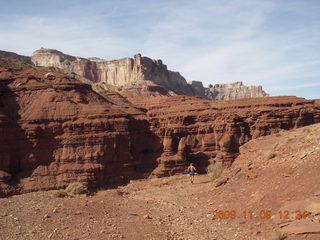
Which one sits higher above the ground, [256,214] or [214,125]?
[214,125]

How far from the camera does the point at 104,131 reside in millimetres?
25578

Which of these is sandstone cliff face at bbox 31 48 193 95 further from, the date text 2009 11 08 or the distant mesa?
the date text 2009 11 08

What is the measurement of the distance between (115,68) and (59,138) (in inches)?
3613

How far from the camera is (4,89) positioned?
2577cm

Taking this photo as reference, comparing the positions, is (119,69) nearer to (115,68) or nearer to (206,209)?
(115,68)

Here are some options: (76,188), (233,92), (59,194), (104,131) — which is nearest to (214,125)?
(104,131)

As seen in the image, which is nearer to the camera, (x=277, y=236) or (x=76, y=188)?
(x=277, y=236)

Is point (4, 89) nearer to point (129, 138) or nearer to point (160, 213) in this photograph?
point (129, 138)

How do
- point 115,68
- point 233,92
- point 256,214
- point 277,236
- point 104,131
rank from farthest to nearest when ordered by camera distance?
point 233,92 < point 115,68 < point 104,131 < point 256,214 < point 277,236

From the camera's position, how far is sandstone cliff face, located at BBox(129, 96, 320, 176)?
28891 mm

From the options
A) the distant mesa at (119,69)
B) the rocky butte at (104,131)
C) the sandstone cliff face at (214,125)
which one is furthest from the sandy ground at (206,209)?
the distant mesa at (119,69)

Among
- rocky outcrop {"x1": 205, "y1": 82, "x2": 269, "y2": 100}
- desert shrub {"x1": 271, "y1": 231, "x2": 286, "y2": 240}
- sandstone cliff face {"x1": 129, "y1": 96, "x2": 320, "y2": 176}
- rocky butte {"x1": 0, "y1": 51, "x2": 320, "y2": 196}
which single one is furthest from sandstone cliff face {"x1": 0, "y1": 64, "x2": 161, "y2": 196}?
rocky outcrop {"x1": 205, "y1": 82, "x2": 269, "y2": 100}

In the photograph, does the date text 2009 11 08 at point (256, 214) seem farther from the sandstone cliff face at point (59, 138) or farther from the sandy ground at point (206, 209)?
the sandstone cliff face at point (59, 138)

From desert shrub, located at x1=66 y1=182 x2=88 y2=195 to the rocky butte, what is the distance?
A: 950mm
